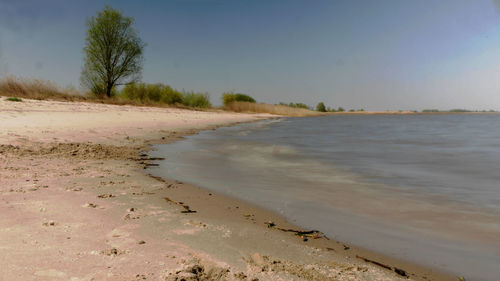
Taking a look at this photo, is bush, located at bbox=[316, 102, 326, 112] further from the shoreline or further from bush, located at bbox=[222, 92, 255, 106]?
the shoreline

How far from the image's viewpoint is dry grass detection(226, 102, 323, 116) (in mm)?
47438

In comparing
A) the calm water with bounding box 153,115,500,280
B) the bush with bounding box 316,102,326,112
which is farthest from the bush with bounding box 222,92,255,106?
the calm water with bounding box 153,115,500,280

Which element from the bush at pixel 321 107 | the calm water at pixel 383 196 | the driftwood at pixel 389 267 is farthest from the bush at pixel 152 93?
the bush at pixel 321 107

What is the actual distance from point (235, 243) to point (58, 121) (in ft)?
34.2

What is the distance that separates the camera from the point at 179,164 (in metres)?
5.93

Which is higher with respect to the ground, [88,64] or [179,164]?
[88,64]

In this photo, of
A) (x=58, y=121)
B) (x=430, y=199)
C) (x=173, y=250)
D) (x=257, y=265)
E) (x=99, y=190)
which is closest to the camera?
(x=257, y=265)

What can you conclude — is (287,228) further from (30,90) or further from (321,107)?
(321,107)

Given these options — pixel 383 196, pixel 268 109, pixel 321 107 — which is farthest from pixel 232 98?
pixel 383 196

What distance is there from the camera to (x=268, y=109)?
168ft

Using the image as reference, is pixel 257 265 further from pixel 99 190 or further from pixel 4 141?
pixel 4 141

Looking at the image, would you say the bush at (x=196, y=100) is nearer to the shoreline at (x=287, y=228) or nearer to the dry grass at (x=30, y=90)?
the dry grass at (x=30, y=90)

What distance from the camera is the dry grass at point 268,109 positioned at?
156ft

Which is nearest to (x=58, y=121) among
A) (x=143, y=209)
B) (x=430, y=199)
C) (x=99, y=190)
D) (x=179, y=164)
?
(x=179, y=164)
